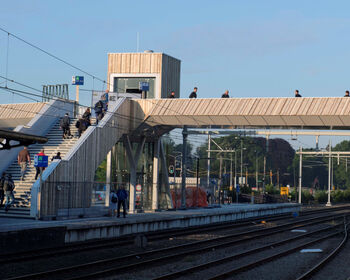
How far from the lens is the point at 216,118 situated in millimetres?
34812

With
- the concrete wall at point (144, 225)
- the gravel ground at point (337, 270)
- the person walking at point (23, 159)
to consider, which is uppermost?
the person walking at point (23, 159)

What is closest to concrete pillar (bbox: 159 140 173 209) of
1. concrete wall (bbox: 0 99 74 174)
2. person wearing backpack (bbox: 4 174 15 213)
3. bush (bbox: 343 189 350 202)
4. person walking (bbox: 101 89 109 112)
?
person walking (bbox: 101 89 109 112)

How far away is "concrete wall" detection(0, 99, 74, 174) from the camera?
32656 mm

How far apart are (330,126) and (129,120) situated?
11.3 metres

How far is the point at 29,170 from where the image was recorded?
31562mm

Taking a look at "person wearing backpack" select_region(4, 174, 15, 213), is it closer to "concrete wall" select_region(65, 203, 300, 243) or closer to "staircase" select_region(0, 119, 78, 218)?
"staircase" select_region(0, 119, 78, 218)

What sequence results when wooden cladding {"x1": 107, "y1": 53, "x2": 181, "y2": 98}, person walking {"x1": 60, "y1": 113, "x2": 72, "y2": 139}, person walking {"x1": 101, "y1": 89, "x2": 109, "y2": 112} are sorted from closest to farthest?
person walking {"x1": 60, "y1": 113, "x2": 72, "y2": 139}
person walking {"x1": 101, "y1": 89, "x2": 109, "y2": 112}
wooden cladding {"x1": 107, "y1": 53, "x2": 181, "y2": 98}

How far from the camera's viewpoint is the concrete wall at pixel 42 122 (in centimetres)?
3266

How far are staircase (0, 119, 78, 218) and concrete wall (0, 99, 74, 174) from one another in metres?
0.30

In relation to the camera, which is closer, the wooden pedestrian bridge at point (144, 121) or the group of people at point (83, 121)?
the wooden pedestrian bridge at point (144, 121)

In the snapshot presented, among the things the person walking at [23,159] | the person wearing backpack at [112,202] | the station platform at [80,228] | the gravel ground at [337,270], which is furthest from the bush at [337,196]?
the gravel ground at [337,270]

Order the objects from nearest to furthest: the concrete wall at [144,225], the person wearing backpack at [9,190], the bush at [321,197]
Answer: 1. the concrete wall at [144,225]
2. the person wearing backpack at [9,190]
3. the bush at [321,197]

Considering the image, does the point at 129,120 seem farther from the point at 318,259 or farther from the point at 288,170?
the point at 288,170

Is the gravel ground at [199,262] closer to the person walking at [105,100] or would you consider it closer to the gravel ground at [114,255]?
the gravel ground at [114,255]
